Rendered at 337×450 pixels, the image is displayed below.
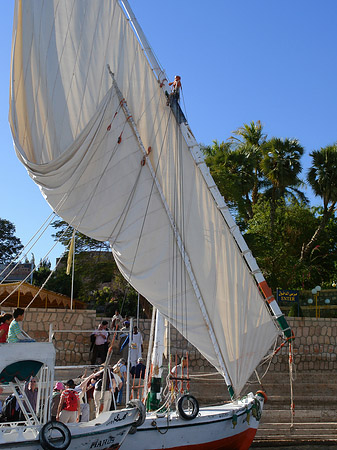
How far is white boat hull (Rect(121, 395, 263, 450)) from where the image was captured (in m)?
8.97

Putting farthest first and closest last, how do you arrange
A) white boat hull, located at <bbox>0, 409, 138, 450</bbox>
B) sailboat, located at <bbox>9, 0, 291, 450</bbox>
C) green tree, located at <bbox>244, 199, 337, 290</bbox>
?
green tree, located at <bbox>244, 199, 337, 290</bbox> → sailboat, located at <bbox>9, 0, 291, 450</bbox> → white boat hull, located at <bbox>0, 409, 138, 450</bbox>

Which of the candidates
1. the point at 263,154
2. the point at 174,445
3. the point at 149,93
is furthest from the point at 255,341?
the point at 263,154

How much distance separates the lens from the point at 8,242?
38719 millimetres

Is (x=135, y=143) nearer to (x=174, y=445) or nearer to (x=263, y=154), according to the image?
(x=174, y=445)

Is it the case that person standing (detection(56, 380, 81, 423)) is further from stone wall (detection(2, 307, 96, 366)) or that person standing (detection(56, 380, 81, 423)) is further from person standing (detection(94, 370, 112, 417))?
stone wall (detection(2, 307, 96, 366))

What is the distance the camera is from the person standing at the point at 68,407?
8477 mm

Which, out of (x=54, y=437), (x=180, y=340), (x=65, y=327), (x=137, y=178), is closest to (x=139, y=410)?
(x=54, y=437)

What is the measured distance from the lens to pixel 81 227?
38.6 ft

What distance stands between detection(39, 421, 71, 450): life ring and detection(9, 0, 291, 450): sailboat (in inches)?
126

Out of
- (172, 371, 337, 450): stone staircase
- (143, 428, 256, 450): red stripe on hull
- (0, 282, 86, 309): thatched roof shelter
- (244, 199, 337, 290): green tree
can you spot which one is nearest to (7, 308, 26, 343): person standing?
(143, 428, 256, 450): red stripe on hull

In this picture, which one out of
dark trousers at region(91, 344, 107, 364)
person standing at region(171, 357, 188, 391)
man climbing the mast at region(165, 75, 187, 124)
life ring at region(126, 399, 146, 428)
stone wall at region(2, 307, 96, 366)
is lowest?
life ring at region(126, 399, 146, 428)

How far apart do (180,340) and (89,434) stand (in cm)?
1022

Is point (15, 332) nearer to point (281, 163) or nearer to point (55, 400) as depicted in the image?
point (55, 400)

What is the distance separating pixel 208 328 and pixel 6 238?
3038cm
